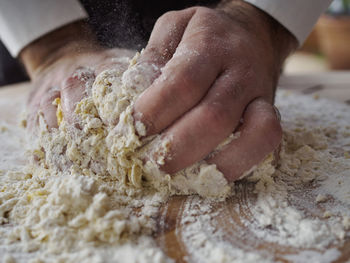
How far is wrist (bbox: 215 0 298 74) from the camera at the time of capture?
0.78m

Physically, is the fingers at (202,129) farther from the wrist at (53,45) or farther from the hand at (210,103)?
the wrist at (53,45)

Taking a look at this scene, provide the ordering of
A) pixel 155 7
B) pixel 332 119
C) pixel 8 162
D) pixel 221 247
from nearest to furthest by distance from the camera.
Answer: pixel 221 247 < pixel 8 162 < pixel 332 119 < pixel 155 7

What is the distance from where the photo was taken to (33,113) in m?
0.85

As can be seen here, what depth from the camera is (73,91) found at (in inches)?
28.8

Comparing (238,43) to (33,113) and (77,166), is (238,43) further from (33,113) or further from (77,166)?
(33,113)

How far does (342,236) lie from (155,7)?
86 centimetres

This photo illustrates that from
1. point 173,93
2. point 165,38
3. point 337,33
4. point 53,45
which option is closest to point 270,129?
point 173,93

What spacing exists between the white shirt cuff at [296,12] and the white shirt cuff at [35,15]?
55cm

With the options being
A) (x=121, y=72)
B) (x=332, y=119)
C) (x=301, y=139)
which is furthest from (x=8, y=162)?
(x=332, y=119)

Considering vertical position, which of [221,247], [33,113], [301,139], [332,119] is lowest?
[332,119]

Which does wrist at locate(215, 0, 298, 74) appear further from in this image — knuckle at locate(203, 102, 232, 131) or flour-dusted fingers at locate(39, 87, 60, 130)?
flour-dusted fingers at locate(39, 87, 60, 130)

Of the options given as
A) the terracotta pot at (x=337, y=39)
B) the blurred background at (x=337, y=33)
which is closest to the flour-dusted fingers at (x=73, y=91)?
the blurred background at (x=337, y=33)

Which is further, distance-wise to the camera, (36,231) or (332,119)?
(332,119)

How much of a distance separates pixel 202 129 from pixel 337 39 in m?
2.15
